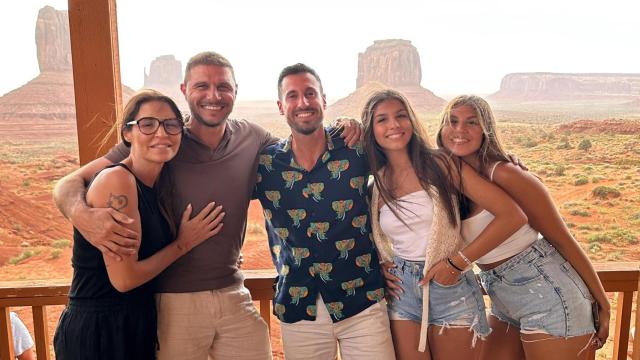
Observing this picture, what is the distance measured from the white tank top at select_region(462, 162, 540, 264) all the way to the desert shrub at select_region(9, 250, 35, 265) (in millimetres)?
23083

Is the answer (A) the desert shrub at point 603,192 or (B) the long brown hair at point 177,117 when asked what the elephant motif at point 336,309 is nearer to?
(B) the long brown hair at point 177,117

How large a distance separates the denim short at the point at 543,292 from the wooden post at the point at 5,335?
1886 millimetres

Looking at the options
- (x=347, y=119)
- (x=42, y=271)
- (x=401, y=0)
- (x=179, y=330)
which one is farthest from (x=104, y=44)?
(x=401, y=0)

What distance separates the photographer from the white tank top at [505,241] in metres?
1.75

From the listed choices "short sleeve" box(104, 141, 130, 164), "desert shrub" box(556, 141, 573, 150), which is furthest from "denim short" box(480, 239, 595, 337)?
"desert shrub" box(556, 141, 573, 150)

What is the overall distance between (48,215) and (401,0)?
1226 inches

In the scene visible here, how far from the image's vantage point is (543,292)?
67.2 inches

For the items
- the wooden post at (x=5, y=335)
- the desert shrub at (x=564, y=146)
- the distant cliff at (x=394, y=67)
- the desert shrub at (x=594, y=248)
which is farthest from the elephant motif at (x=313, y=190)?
the desert shrub at (x=564, y=146)

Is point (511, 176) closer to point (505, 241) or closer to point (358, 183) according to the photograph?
point (505, 241)

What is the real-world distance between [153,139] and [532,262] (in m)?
1.38

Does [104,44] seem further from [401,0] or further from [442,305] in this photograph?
[401,0]

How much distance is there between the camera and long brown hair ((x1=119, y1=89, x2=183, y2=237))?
155 centimetres

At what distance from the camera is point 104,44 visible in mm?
1770

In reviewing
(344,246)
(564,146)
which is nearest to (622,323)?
(344,246)
